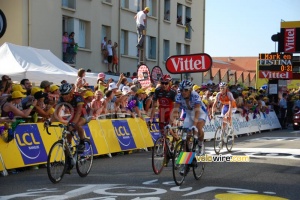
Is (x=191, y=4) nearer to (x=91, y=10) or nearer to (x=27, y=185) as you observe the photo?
(x=91, y=10)

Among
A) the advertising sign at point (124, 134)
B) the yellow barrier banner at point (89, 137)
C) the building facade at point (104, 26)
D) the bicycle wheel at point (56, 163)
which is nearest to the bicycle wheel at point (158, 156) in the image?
the bicycle wheel at point (56, 163)

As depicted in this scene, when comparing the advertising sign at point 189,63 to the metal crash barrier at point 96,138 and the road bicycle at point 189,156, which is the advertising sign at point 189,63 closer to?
the metal crash barrier at point 96,138

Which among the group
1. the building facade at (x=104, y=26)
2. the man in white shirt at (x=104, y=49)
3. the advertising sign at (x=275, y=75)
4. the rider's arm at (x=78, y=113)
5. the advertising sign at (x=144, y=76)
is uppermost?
the building facade at (x=104, y=26)

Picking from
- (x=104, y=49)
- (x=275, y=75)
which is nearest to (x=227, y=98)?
(x=104, y=49)

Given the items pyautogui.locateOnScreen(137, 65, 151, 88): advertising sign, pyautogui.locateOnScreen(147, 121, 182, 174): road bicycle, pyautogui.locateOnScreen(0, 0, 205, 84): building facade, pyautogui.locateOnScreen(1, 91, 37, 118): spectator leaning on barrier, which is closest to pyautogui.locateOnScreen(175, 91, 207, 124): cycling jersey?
pyautogui.locateOnScreen(147, 121, 182, 174): road bicycle

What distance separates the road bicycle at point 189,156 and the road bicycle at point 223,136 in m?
5.19

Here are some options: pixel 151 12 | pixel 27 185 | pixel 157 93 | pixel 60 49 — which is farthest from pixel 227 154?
pixel 151 12

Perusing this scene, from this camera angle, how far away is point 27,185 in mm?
10523

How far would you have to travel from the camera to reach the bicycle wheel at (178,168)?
10.6 m

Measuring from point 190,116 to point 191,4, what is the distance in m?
37.0

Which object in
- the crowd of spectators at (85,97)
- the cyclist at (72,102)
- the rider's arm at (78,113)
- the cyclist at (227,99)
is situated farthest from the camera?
the cyclist at (227,99)

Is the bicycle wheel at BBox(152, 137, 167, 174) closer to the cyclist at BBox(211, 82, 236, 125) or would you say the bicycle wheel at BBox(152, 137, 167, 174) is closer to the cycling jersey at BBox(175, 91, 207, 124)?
the cycling jersey at BBox(175, 91, 207, 124)

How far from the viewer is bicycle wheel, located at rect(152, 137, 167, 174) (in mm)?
11773

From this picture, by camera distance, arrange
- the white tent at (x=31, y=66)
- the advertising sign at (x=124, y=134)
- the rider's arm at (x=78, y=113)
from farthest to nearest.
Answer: the white tent at (x=31, y=66) < the advertising sign at (x=124, y=134) < the rider's arm at (x=78, y=113)
